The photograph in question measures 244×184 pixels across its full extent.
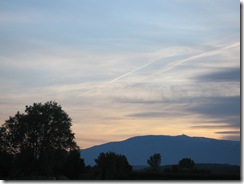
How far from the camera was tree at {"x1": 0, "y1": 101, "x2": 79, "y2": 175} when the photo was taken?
2498 centimetres

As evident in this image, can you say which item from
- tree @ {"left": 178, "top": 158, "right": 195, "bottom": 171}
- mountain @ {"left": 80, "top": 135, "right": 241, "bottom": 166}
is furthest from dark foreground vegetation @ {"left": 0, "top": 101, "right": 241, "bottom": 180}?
tree @ {"left": 178, "top": 158, "right": 195, "bottom": 171}

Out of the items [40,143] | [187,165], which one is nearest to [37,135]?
[40,143]

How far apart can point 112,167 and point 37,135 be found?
30.3 feet

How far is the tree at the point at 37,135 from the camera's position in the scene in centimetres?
2498

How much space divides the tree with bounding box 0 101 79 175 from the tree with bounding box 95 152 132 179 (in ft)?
18.2

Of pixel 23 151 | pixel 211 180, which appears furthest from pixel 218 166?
pixel 23 151

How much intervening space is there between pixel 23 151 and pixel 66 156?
2559 mm

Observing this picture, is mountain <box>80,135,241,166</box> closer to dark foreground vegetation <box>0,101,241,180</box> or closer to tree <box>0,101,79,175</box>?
dark foreground vegetation <box>0,101,241,180</box>

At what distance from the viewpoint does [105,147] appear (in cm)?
2053

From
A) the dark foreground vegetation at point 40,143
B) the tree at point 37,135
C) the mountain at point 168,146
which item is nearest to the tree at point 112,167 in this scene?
the mountain at point 168,146

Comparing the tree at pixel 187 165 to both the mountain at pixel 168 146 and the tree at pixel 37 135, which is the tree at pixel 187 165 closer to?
the mountain at pixel 168 146

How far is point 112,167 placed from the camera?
55.6 ft

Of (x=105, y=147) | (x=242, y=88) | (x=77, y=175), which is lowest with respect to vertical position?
(x=77, y=175)

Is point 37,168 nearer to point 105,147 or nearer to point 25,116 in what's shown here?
point 25,116
